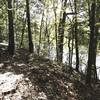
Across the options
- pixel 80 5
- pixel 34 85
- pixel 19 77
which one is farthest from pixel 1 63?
pixel 80 5

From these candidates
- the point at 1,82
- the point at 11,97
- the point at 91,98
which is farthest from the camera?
the point at 91,98

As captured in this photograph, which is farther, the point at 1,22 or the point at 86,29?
the point at 1,22

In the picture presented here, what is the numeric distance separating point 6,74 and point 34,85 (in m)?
1.94

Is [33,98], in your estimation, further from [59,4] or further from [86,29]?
[59,4]

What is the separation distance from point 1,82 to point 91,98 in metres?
5.10

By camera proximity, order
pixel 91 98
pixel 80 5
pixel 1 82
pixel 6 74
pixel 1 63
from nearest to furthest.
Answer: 1. pixel 1 82
2. pixel 6 74
3. pixel 91 98
4. pixel 1 63
5. pixel 80 5

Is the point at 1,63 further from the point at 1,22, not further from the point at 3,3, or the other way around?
the point at 1,22

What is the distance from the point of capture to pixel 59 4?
82.4 feet

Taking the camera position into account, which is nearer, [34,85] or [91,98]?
[34,85]

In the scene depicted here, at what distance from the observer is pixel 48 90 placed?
1073 centimetres

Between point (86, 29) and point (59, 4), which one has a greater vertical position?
point (59, 4)

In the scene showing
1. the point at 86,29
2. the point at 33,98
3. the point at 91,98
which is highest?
the point at 86,29

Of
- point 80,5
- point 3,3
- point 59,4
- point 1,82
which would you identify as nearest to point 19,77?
point 1,82

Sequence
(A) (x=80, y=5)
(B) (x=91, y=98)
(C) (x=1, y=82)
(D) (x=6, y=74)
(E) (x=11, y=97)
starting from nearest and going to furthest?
1. (E) (x=11, y=97)
2. (C) (x=1, y=82)
3. (D) (x=6, y=74)
4. (B) (x=91, y=98)
5. (A) (x=80, y=5)
